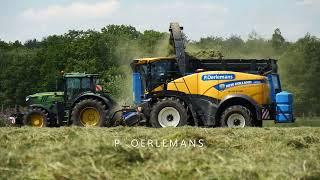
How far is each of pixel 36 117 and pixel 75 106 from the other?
1945 mm

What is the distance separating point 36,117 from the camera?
18109 millimetres

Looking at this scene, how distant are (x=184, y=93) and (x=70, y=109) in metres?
4.05

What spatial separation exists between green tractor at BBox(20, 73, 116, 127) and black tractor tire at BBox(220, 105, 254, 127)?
4.00 m

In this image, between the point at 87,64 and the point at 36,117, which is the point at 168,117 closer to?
the point at 36,117

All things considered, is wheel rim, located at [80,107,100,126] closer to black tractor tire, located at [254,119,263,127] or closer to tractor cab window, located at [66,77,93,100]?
tractor cab window, located at [66,77,93,100]

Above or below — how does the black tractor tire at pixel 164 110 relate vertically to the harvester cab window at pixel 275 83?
below

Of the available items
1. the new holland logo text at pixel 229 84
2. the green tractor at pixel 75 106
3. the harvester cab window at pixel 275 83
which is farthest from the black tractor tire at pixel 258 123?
the green tractor at pixel 75 106

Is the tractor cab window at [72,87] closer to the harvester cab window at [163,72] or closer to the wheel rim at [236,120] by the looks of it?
the harvester cab window at [163,72]

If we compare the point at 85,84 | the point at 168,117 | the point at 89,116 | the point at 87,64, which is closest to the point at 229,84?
the point at 168,117

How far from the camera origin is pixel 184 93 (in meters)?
15.5

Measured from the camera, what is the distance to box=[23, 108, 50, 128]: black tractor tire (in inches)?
704

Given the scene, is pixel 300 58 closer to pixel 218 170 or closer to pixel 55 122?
pixel 55 122

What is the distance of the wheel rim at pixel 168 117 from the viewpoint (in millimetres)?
15300

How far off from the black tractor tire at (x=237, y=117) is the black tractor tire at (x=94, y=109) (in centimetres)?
403
